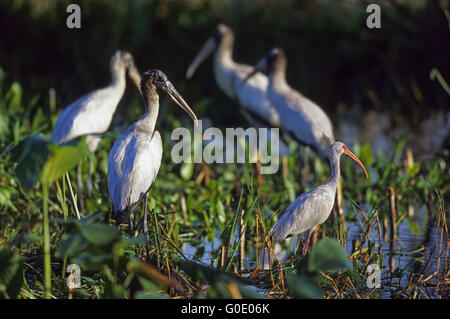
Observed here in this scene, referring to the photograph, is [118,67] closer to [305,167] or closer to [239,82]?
[305,167]

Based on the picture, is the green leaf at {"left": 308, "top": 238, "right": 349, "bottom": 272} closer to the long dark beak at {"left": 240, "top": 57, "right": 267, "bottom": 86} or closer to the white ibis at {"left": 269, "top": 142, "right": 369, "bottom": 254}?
the white ibis at {"left": 269, "top": 142, "right": 369, "bottom": 254}

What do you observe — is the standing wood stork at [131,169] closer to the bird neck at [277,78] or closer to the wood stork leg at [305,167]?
the wood stork leg at [305,167]

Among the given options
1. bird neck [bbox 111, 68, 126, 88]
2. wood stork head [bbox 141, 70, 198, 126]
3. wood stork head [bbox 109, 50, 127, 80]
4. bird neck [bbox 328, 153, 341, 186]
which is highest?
wood stork head [bbox 109, 50, 127, 80]

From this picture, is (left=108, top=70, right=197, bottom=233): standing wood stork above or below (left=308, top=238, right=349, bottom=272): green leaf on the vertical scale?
above

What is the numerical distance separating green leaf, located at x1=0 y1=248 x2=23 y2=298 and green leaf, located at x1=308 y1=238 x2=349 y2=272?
3.69 ft

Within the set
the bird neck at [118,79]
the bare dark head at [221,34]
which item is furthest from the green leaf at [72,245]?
the bare dark head at [221,34]

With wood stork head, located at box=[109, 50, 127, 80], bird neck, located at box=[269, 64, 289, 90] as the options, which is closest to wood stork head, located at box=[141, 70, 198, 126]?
wood stork head, located at box=[109, 50, 127, 80]

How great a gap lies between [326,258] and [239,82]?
17.6 feet

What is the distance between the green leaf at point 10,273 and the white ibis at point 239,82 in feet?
14.8

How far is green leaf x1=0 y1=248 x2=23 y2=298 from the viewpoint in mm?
3041

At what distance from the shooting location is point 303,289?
2852mm

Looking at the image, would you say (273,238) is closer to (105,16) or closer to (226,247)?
(226,247)

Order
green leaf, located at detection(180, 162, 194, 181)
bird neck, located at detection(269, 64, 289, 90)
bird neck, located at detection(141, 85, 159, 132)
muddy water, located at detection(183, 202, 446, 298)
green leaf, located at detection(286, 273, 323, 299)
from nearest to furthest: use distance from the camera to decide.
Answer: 1. green leaf, located at detection(286, 273, 323, 299)
2. muddy water, located at detection(183, 202, 446, 298)
3. bird neck, located at detection(141, 85, 159, 132)
4. green leaf, located at detection(180, 162, 194, 181)
5. bird neck, located at detection(269, 64, 289, 90)

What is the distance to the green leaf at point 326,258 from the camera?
3.05m
